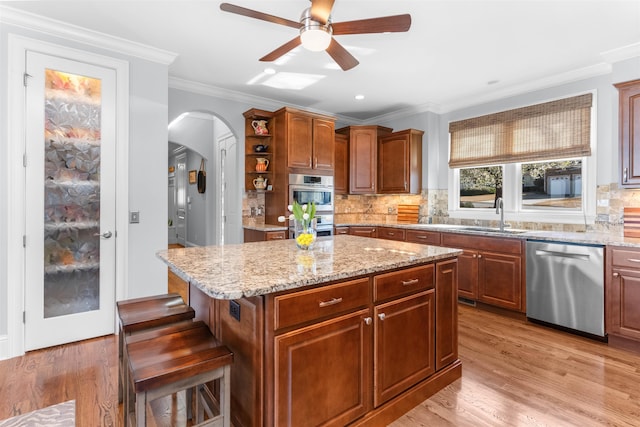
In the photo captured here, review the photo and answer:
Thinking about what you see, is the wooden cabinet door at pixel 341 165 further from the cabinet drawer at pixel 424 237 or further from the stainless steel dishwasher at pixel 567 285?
the stainless steel dishwasher at pixel 567 285

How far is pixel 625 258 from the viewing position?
277 centimetres

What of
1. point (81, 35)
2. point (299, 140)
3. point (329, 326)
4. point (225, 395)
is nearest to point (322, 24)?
point (329, 326)

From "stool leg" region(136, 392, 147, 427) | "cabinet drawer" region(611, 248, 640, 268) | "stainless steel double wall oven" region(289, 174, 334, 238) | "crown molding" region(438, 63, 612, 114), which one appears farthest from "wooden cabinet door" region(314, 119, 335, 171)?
"stool leg" region(136, 392, 147, 427)

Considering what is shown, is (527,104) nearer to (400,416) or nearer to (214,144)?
(400,416)

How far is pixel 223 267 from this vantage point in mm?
1705

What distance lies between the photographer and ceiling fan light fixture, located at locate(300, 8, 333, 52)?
203 centimetres

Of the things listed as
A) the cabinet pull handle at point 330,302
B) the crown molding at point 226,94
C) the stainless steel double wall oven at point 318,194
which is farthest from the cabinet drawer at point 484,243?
the crown molding at point 226,94

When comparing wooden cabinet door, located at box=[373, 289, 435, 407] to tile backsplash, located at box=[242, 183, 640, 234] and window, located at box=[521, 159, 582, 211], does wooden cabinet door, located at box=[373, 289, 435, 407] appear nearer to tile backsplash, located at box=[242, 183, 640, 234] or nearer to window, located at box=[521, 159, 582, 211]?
tile backsplash, located at box=[242, 183, 640, 234]

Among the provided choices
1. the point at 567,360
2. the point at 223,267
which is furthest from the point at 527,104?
the point at 223,267

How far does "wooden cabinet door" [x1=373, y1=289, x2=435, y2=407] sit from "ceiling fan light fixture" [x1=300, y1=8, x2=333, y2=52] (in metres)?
1.66

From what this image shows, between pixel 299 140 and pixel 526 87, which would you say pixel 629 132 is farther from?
pixel 299 140

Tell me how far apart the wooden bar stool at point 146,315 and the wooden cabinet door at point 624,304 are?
3393 mm

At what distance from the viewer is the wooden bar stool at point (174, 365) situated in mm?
1217

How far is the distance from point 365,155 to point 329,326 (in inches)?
165
